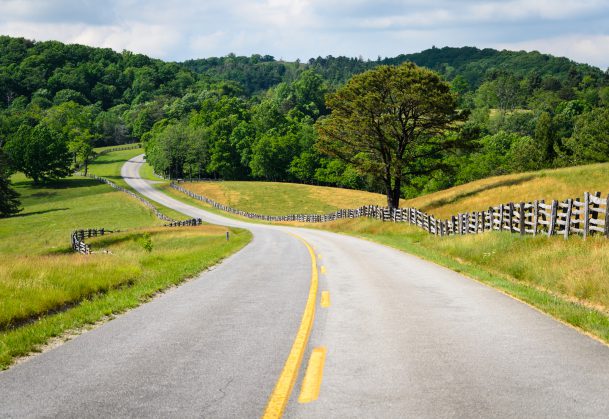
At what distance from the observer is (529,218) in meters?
24.9

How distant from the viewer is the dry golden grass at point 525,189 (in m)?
40.7

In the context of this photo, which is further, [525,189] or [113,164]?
[113,164]

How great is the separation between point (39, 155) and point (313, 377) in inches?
4659

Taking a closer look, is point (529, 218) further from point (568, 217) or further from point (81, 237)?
point (81, 237)

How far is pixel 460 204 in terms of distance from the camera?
155 feet

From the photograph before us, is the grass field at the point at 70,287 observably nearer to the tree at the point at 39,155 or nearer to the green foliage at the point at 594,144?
the green foliage at the point at 594,144

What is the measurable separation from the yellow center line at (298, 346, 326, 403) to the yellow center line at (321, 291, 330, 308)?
3.47 metres

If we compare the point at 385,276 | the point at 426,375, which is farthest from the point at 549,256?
the point at 426,375

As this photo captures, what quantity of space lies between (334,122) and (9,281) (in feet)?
127

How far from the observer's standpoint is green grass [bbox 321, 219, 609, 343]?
10312 mm

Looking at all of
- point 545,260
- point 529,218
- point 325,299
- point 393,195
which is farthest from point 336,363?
point 393,195

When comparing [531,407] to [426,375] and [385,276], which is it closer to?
[426,375]

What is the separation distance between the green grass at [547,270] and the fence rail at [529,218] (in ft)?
2.22

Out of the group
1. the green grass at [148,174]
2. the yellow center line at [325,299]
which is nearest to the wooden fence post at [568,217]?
the yellow center line at [325,299]
